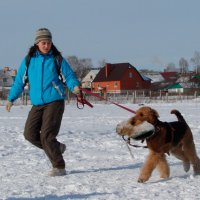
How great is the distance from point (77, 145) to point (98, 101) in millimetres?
26373

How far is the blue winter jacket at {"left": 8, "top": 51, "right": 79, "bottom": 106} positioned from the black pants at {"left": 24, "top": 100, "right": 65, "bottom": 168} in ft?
0.34

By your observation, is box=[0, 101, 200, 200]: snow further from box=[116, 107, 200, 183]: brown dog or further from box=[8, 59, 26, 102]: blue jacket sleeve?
box=[8, 59, 26, 102]: blue jacket sleeve

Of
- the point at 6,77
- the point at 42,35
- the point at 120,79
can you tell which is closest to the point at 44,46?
the point at 42,35

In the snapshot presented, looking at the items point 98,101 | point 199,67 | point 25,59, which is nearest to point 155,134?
point 25,59

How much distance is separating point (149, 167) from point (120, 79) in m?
59.9

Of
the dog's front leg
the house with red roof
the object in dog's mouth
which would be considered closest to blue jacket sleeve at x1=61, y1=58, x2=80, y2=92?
the object in dog's mouth

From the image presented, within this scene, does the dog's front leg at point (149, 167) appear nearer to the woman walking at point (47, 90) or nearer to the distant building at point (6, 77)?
the woman walking at point (47, 90)

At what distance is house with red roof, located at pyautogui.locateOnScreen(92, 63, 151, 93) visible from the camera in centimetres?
6481

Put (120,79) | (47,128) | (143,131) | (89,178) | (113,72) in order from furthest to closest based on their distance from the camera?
(113,72), (120,79), (47,128), (89,178), (143,131)

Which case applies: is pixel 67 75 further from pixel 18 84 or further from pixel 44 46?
pixel 18 84

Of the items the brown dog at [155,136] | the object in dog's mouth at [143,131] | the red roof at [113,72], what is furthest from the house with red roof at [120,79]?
the object in dog's mouth at [143,131]

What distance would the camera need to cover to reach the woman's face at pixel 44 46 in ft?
16.7

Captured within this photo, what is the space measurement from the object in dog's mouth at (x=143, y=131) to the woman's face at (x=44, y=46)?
1.62 m

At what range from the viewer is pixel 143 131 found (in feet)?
14.3
